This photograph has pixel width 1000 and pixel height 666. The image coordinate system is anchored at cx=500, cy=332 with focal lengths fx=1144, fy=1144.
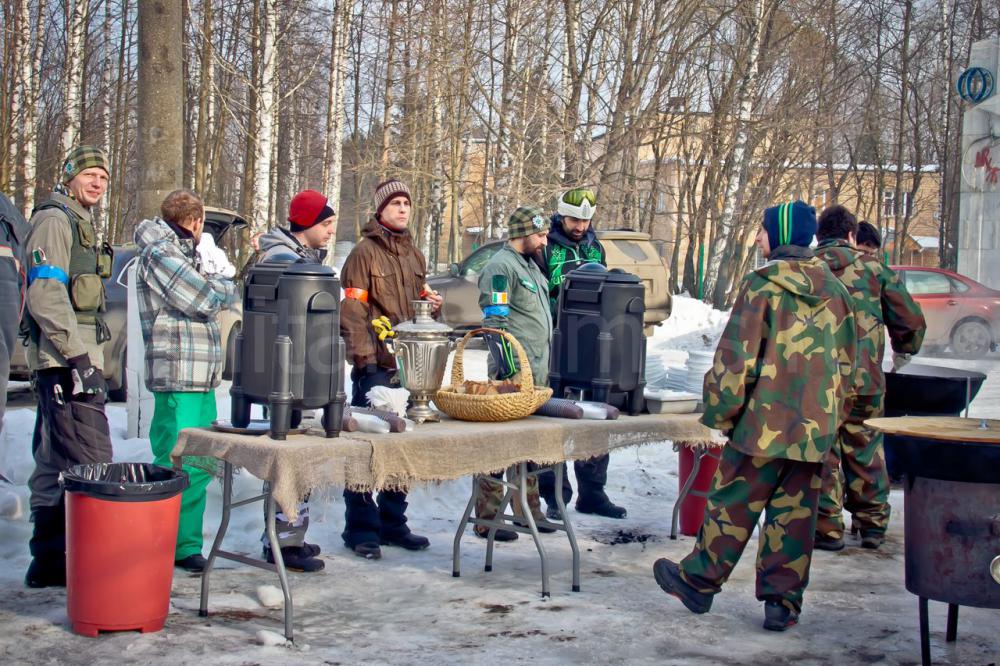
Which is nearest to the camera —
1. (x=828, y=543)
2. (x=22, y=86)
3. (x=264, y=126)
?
(x=828, y=543)

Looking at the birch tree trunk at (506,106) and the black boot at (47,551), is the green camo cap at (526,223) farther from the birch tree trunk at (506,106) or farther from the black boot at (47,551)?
the birch tree trunk at (506,106)

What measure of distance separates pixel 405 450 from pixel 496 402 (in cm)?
62

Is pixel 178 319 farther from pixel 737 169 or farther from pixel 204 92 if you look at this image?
pixel 204 92

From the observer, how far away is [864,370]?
6148mm

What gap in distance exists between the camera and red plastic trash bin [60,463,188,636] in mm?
4289

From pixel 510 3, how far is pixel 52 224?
14.6 metres

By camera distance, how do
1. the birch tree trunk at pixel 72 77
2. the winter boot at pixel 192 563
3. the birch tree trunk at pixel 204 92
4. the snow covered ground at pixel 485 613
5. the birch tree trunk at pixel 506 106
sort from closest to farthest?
the snow covered ground at pixel 485 613 → the winter boot at pixel 192 563 → the birch tree trunk at pixel 506 106 → the birch tree trunk at pixel 72 77 → the birch tree trunk at pixel 204 92

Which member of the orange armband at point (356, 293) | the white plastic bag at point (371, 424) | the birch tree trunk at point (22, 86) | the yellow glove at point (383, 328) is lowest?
the white plastic bag at point (371, 424)

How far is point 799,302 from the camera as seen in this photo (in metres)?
4.68

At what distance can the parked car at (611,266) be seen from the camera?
1470cm

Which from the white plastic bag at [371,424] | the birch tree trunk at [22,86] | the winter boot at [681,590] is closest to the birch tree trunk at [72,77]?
the birch tree trunk at [22,86]

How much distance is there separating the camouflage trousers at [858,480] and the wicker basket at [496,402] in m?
1.98

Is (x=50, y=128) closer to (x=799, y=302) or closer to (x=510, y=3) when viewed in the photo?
(x=510, y=3)

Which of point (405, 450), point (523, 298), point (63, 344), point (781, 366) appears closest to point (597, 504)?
point (523, 298)
